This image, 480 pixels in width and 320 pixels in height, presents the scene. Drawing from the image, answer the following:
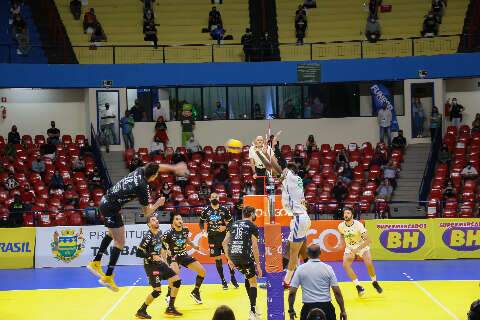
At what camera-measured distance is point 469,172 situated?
31.6 metres

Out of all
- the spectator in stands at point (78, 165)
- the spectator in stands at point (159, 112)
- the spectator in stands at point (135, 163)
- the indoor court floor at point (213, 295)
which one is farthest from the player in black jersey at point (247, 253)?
the spectator in stands at point (159, 112)

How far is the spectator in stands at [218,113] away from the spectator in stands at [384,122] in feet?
23.8

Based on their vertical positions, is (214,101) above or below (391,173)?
above

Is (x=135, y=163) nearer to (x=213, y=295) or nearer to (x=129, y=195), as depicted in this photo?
(x=213, y=295)

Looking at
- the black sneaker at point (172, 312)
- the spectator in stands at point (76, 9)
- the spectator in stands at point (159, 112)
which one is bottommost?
the black sneaker at point (172, 312)

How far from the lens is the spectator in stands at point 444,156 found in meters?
33.3

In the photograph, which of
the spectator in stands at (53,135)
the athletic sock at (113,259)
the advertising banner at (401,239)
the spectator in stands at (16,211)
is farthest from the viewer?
the spectator in stands at (53,135)

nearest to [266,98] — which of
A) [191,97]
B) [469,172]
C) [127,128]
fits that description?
[191,97]

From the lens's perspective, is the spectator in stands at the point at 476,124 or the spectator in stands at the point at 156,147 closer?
the spectator in stands at the point at 476,124

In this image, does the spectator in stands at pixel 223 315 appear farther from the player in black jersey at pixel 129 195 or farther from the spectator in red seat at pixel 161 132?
the spectator in red seat at pixel 161 132

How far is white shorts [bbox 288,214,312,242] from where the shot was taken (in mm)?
17625

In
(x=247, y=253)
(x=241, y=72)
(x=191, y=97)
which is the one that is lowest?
(x=247, y=253)

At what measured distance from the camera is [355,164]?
33.9 metres

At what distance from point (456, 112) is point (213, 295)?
18878 mm
